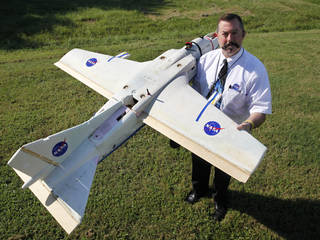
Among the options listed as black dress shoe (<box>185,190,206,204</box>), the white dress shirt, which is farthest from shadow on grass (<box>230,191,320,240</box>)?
the white dress shirt

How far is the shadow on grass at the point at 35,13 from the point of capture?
13.9 m

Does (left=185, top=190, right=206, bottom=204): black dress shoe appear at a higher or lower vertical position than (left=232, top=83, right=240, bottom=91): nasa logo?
lower

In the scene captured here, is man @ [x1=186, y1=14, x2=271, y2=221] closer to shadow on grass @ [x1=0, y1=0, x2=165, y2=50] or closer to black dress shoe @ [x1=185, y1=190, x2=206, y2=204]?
black dress shoe @ [x1=185, y1=190, x2=206, y2=204]

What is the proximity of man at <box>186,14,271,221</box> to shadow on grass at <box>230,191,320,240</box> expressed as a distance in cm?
248

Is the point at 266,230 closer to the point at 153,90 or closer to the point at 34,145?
the point at 153,90

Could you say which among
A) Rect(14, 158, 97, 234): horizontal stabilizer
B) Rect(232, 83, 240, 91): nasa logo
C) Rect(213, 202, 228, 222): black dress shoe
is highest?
Rect(232, 83, 240, 91): nasa logo

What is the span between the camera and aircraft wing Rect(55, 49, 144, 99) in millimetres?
5355

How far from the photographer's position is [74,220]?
3482 millimetres

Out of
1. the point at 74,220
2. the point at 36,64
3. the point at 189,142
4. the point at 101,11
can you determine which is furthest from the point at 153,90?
the point at 101,11

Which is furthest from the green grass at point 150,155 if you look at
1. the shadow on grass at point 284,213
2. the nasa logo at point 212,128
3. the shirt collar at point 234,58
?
the shirt collar at point 234,58

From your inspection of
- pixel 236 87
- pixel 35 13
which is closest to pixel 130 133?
pixel 236 87

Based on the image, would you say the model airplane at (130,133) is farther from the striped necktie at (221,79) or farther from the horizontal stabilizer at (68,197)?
the striped necktie at (221,79)

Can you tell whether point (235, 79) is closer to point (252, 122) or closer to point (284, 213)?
point (252, 122)

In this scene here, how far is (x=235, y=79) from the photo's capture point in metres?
4.05
